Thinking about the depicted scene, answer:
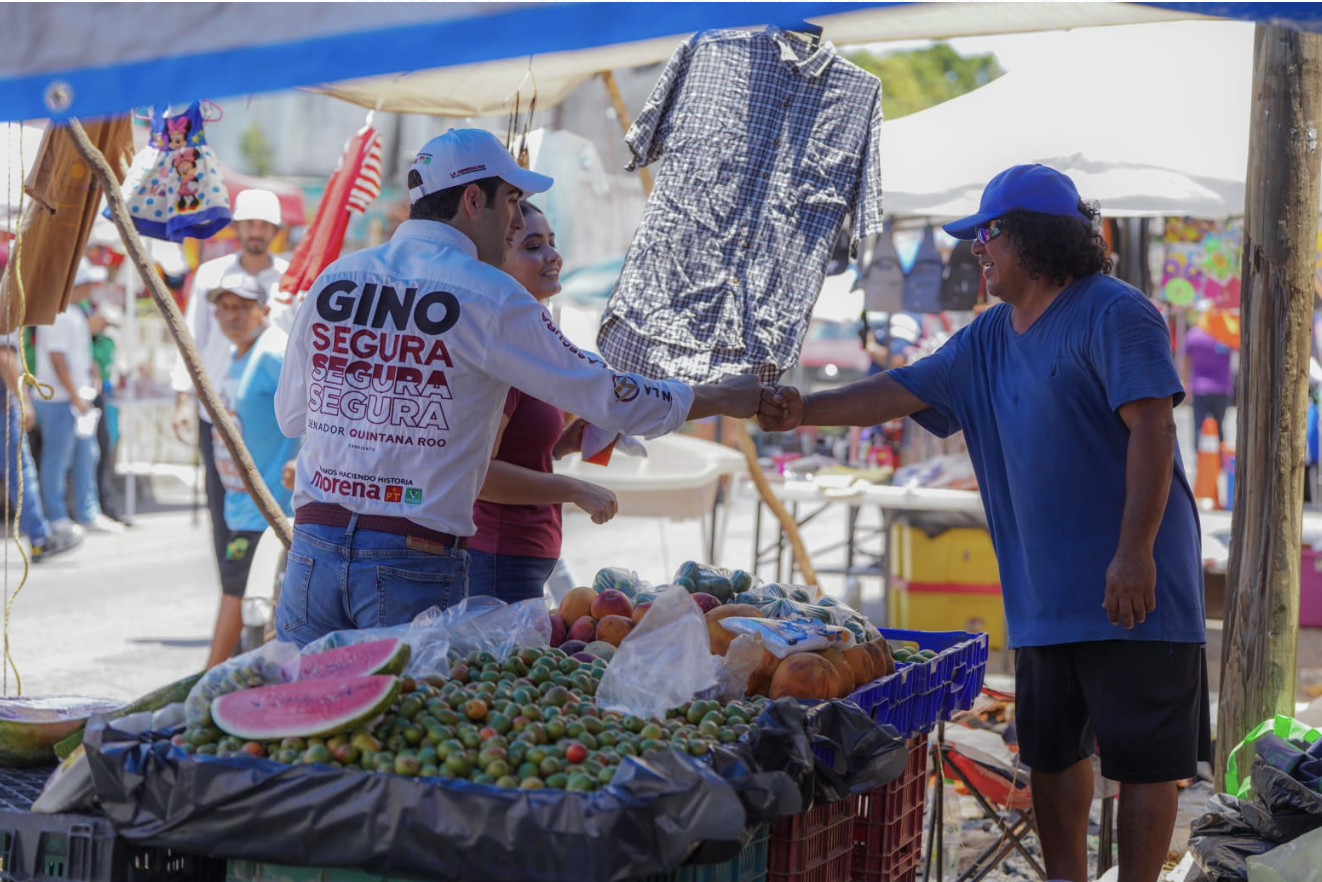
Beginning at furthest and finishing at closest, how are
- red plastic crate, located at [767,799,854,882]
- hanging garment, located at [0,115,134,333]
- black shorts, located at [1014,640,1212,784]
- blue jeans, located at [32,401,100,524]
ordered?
blue jeans, located at [32,401,100,524]
hanging garment, located at [0,115,134,333]
black shorts, located at [1014,640,1212,784]
red plastic crate, located at [767,799,854,882]

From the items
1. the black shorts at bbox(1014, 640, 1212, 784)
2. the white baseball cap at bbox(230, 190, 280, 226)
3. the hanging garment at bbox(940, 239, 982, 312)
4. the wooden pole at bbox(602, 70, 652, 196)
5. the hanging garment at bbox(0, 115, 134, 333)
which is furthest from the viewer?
the hanging garment at bbox(940, 239, 982, 312)

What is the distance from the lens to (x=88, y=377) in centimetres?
1161

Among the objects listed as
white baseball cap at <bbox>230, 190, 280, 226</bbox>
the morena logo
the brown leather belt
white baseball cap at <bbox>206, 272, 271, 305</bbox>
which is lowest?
the brown leather belt

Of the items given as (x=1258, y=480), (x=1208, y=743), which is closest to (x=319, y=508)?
(x=1208, y=743)

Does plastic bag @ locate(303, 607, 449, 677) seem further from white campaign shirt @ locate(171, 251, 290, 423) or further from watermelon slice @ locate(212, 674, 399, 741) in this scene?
white campaign shirt @ locate(171, 251, 290, 423)

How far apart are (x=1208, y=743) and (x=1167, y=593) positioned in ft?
1.51

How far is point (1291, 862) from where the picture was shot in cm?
325

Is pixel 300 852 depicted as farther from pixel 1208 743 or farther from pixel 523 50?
pixel 1208 743

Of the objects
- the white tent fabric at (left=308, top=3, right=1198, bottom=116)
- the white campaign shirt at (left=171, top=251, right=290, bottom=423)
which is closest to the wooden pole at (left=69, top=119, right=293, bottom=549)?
the white tent fabric at (left=308, top=3, right=1198, bottom=116)

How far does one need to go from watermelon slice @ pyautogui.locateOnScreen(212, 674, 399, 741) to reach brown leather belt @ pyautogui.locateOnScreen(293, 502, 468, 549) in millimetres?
569

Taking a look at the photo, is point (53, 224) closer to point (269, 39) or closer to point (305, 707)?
point (305, 707)

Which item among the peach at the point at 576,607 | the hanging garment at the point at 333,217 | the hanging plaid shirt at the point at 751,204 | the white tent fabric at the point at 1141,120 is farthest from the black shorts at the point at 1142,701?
the hanging garment at the point at 333,217

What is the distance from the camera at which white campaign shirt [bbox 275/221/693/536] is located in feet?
10.1

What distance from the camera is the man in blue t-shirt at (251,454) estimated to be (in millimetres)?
6668
